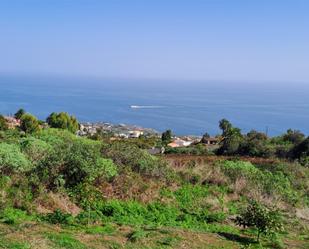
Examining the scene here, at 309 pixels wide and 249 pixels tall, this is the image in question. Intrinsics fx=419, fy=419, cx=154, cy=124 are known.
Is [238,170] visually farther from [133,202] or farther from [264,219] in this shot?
[264,219]

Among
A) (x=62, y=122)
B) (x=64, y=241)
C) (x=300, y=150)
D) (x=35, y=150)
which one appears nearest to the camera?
(x=64, y=241)

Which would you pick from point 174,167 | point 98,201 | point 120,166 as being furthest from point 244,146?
point 98,201

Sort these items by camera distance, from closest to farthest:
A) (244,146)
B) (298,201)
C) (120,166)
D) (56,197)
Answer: (56,197) < (120,166) < (298,201) < (244,146)

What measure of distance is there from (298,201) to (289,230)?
304 cm

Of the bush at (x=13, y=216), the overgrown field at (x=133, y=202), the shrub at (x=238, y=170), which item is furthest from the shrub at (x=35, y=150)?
the shrub at (x=238, y=170)

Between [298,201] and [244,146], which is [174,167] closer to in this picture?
[298,201]

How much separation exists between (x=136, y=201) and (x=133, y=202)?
0.45 feet

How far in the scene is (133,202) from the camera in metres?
10.6

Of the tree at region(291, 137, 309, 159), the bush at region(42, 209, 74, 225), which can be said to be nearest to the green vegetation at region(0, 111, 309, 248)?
the bush at region(42, 209, 74, 225)

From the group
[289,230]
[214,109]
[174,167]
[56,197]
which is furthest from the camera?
[214,109]

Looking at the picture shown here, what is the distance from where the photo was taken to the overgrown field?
7863mm

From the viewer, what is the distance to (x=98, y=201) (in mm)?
10180

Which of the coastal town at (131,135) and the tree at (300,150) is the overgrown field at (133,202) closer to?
the tree at (300,150)

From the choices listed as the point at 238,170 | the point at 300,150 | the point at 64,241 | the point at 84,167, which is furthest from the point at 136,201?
the point at 300,150
